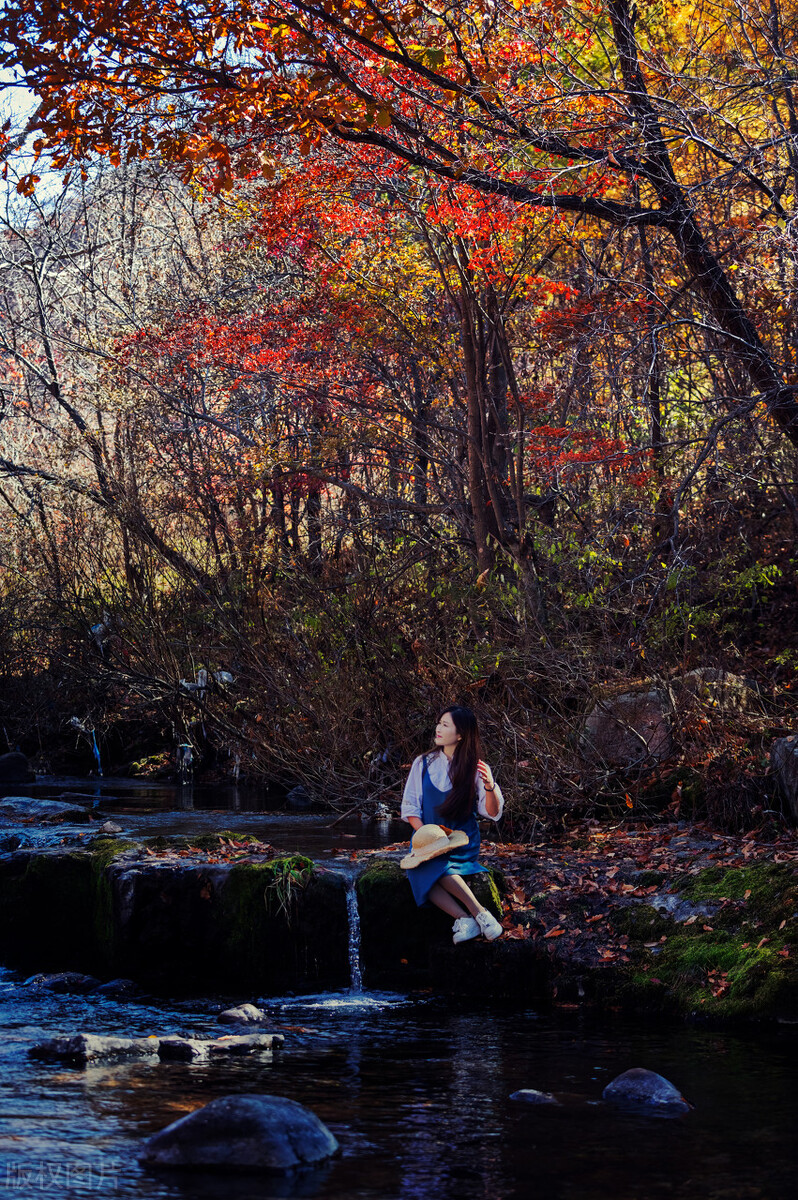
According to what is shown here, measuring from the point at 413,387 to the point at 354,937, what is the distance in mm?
11528

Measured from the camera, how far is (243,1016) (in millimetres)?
7164

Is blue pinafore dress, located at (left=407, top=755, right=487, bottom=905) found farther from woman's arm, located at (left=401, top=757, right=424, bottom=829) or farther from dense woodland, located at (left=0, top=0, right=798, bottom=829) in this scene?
dense woodland, located at (left=0, top=0, right=798, bottom=829)

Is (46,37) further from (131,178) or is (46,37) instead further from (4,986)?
(131,178)

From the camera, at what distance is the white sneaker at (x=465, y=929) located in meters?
7.79

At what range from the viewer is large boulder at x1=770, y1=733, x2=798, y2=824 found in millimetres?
9953

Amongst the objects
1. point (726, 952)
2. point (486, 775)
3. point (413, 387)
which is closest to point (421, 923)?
point (486, 775)

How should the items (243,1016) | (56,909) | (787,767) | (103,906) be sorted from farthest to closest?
(787,767)
(56,909)
(103,906)
(243,1016)

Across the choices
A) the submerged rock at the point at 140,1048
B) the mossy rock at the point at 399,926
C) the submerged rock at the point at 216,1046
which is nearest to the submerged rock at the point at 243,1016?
the submerged rock at the point at 216,1046

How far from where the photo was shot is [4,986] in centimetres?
830

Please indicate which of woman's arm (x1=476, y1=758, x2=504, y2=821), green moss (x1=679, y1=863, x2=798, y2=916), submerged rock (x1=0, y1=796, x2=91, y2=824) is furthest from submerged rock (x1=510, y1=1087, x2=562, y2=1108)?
submerged rock (x1=0, y1=796, x2=91, y2=824)

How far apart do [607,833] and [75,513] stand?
943cm

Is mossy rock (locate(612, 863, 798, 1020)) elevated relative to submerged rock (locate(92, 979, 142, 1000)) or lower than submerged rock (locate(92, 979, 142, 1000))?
elevated

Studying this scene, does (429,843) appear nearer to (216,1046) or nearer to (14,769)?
(216,1046)

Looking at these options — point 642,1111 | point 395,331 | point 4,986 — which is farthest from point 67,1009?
point 395,331
